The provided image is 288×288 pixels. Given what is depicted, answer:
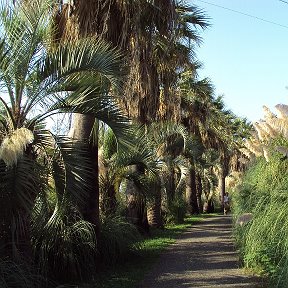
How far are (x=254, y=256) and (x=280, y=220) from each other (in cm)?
199

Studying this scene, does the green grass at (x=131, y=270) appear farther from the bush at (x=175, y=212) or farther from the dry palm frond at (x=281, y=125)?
the bush at (x=175, y=212)

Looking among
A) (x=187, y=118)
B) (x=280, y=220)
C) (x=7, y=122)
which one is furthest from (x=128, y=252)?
(x=187, y=118)

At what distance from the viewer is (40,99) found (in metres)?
7.47

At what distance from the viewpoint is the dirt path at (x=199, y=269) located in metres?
8.37

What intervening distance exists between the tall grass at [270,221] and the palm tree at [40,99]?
8.76 feet

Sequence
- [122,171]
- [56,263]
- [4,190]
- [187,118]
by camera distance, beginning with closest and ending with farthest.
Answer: [4,190]
[56,263]
[122,171]
[187,118]

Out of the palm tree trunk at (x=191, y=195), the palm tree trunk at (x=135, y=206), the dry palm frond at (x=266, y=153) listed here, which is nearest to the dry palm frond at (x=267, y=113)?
the dry palm frond at (x=266, y=153)

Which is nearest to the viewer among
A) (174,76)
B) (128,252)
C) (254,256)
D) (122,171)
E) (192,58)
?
(254,256)

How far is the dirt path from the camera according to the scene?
8.37 meters

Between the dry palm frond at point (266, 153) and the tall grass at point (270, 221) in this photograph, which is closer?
the tall grass at point (270, 221)

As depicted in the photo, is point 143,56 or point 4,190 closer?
point 4,190

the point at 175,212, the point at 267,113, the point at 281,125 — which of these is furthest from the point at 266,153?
the point at 175,212

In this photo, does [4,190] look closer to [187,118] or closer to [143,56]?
[143,56]

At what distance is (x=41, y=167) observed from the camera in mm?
7426
